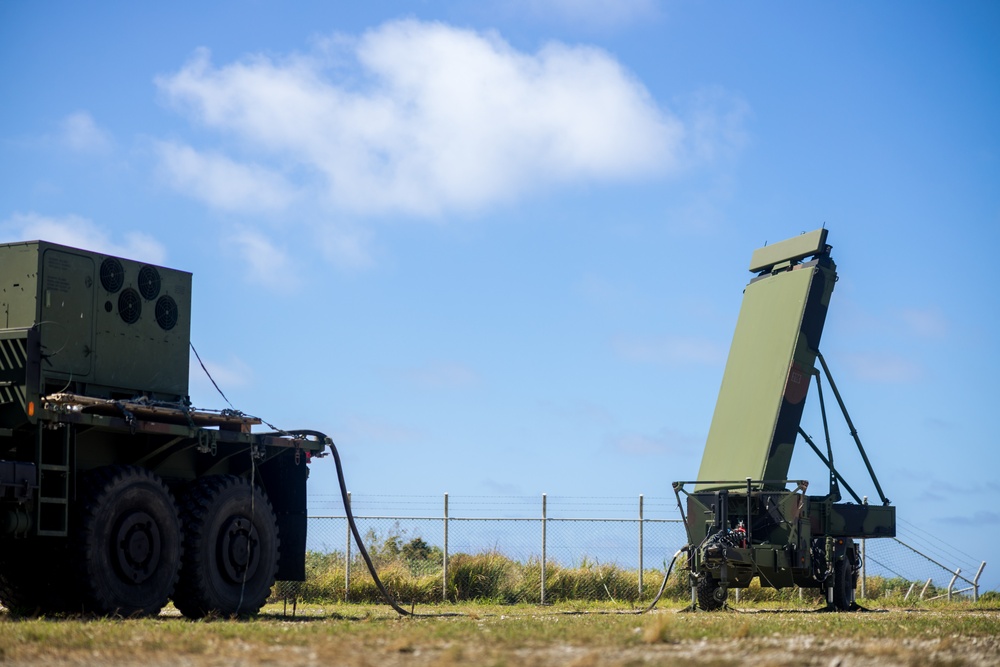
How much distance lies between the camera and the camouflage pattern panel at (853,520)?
851 inches

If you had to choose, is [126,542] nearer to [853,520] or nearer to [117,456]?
[117,456]

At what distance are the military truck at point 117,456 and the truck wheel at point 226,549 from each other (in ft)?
0.06

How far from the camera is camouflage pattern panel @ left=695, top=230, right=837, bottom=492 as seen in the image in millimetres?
20984

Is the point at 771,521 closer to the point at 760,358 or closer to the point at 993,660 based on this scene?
the point at 760,358

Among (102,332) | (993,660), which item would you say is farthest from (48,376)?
(993,660)

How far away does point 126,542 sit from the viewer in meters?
15.5

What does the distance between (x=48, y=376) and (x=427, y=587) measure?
10.5m

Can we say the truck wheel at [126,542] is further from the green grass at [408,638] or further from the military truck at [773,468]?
the military truck at [773,468]

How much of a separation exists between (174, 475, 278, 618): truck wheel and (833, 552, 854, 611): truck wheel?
359 inches

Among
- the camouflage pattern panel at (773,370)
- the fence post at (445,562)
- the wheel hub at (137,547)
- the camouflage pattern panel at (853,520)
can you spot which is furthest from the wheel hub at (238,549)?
the camouflage pattern panel at (853,520)

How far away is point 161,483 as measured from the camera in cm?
1611

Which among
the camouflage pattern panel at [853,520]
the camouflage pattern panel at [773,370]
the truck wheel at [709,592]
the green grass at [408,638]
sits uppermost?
the camouflage pattern panel at [773,370]

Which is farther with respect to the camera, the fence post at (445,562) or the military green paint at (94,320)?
the fence post at (445,562)

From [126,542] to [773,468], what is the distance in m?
10.2
